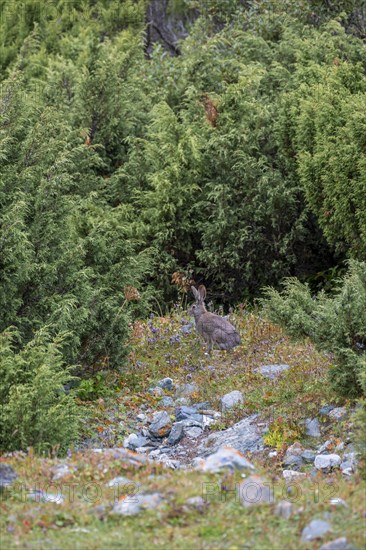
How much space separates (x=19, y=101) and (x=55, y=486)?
5.21 meters

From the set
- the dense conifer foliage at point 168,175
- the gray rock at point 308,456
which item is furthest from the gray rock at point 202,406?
the gray rock at point 308,456

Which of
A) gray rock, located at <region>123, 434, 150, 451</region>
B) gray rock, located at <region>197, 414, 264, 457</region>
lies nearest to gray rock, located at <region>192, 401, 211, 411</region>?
gray rock, located at <region>197, 414, 264, 457</region>

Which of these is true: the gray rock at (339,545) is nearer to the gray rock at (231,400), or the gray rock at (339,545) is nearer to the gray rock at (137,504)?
the gray rock at (137,504)

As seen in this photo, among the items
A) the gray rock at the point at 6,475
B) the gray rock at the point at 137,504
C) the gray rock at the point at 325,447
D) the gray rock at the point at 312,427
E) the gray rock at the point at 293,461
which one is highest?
the gray rock at the point at 6,475

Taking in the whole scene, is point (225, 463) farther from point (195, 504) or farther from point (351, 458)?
point (351, 458)

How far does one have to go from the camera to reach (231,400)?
10.2 meters

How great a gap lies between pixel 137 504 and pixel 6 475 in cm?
106

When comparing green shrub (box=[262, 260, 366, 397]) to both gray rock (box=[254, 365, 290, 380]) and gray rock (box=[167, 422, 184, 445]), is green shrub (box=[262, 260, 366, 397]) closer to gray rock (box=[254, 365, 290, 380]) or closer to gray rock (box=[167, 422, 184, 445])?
gray rock (box=[254, 365, 290, 380])

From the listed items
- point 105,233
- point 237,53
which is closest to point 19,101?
point 105,233

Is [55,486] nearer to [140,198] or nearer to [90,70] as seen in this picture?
[140,198]

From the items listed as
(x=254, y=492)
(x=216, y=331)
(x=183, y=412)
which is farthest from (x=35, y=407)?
(x=216, y=331)

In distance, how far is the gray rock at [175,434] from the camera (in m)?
9.59

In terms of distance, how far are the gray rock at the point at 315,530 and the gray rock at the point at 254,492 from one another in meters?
0.42

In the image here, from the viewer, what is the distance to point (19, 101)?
1082 centimetres
